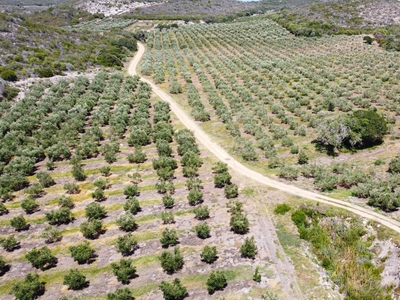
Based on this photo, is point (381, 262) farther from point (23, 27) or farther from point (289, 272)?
point (23, 27)

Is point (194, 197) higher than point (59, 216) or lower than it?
higher

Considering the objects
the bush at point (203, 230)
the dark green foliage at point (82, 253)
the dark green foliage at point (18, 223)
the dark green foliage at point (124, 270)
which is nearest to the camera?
the dark green foliage at point (124, 270)

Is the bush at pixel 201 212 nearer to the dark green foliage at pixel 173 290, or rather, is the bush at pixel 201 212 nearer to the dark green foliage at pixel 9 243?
the dark green foliage at pixel 173 290

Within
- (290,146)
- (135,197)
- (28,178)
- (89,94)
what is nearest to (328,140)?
(290,146)

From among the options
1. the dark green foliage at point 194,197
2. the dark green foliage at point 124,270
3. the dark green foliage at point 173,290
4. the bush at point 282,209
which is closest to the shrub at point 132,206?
the dark green foliage at point 194,197

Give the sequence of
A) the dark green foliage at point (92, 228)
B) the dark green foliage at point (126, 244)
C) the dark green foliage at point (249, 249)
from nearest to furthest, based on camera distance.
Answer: the dark green foliage at point (249, 249), the dark green foliage at point (126, 244), the dark green foliage at point (92, 228)

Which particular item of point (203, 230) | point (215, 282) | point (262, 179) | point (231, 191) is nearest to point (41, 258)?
point (203, 230)

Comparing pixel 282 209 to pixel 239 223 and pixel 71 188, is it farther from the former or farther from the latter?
pixel 71 188

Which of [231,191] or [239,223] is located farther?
[231,191]
